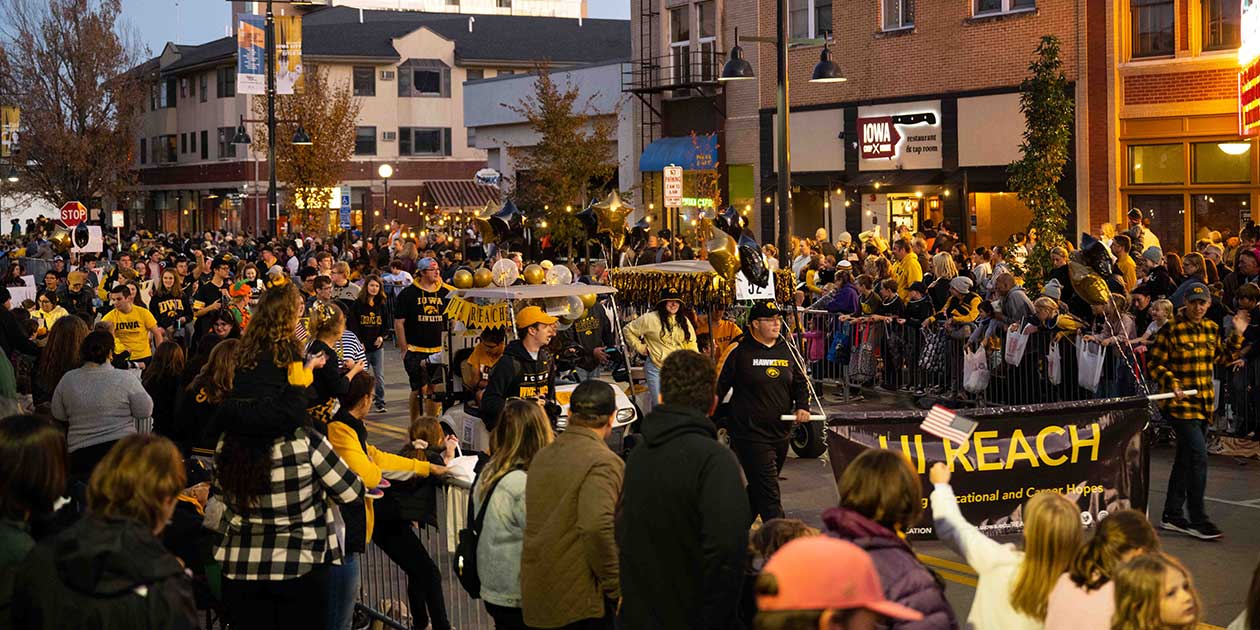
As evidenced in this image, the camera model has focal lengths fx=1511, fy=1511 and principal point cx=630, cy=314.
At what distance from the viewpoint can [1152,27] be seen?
29.3 metres

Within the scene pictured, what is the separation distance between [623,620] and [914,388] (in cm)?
1252

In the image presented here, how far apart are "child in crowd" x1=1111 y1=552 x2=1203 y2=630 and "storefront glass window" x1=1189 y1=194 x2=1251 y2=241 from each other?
24.8 meters

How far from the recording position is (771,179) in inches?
1539

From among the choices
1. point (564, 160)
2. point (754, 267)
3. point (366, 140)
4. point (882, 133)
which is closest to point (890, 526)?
point (754, 267)

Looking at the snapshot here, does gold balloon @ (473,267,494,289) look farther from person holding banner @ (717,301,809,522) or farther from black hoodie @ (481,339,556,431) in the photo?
person holding banner @ (717,301,809,522)

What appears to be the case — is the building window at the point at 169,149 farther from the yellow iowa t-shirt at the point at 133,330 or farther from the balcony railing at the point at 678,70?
the yellow iowa t-shirt at the point at 133,330

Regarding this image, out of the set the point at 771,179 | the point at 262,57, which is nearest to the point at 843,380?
the point at 771,179

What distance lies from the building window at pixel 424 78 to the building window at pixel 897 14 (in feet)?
147

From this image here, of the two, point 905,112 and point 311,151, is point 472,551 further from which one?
point 311,151

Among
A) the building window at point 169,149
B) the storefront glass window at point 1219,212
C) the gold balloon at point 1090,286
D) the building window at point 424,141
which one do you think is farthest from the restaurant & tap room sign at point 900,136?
the building window at point 169,149

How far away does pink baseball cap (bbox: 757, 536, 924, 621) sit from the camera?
11.2 feet

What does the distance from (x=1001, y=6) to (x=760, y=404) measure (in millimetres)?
23970

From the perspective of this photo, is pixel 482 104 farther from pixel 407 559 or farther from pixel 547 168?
pixel 407 559

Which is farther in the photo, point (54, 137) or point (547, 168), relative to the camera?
point (54, 137)
